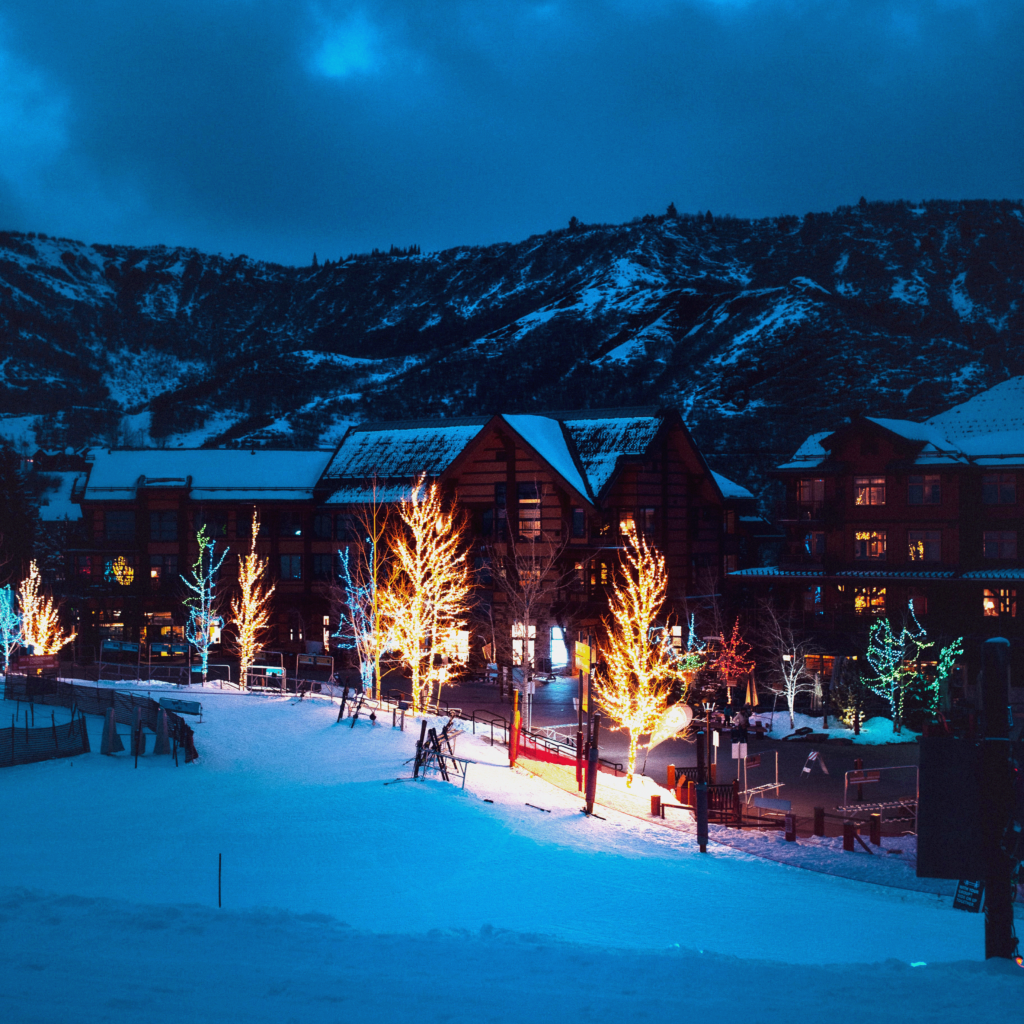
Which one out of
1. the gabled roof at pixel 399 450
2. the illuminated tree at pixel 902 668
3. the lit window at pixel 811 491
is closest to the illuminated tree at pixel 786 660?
the illuminated tree at pixel 902 668

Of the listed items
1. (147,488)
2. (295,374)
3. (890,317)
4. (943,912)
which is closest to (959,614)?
(943,912)

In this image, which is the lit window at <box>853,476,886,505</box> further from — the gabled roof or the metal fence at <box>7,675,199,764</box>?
the metal fence at <box>7,675,199,764</box>

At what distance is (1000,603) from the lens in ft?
131

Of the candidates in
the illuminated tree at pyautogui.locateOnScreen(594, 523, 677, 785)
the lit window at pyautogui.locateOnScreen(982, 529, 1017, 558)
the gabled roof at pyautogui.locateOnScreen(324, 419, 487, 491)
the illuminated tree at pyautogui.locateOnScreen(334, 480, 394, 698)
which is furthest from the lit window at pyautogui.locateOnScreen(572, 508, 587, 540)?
the lit window at pyautogui.locateOnScreen(982, 529, 1017, 558)

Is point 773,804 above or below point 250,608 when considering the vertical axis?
below

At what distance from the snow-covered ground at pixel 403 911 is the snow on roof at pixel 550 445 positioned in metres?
21.8

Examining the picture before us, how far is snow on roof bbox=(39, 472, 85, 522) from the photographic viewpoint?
78688 mm

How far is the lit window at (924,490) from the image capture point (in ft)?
138

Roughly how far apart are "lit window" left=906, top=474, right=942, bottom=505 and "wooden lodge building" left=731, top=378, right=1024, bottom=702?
0.05 metres

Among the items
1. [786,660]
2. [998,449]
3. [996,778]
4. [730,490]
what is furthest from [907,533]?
[996,778]

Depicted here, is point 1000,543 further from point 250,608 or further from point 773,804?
point 250,608

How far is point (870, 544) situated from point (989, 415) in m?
11.6

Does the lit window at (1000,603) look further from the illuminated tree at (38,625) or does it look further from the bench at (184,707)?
the illuminated tree at (38,625)

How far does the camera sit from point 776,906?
50.2ft
